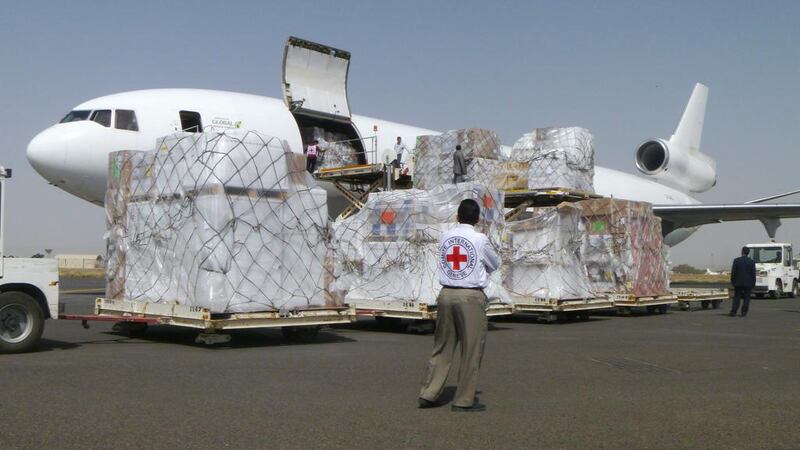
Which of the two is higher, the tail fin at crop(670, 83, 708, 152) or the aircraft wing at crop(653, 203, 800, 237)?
the tail fin at crop(670, 83, 708, 152)

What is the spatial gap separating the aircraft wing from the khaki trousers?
26318 millimetres

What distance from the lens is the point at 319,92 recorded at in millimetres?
20047

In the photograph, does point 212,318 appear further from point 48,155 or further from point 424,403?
point 48,155

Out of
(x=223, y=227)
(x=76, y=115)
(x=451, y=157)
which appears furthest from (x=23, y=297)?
(x=451, y=157)

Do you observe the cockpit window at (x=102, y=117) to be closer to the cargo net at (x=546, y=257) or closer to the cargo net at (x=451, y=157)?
the cargo net at (x=451, y=157)

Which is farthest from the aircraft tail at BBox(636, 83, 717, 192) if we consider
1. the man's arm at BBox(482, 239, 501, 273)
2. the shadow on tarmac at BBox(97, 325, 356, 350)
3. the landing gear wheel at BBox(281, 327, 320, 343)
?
the man's arm at BBox(482, 239, 501, 273)

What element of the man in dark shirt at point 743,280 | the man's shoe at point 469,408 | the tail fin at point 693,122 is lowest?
the man's shoe at point 469,408

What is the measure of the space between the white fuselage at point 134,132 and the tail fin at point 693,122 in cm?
2168

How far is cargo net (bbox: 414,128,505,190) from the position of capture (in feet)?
58.3

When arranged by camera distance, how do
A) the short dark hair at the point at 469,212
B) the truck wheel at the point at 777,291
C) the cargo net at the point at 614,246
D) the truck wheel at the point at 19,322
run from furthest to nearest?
1. the truck wheel at the point at 777,291
2. the cargo net at the point at 614,246
3. the truck wheel at the point at 19,322
4. the short dark hair at the point at 469,212

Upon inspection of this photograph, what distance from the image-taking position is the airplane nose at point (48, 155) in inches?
626

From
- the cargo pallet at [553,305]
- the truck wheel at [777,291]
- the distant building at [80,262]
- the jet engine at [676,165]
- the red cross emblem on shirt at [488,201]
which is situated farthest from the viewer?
the distant building at [80,262]

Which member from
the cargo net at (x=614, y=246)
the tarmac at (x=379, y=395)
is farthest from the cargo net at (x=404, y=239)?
the cargo net at (x=614, y=246)

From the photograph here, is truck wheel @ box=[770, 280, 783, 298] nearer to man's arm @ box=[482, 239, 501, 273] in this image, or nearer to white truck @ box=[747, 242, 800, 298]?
white truck @ box=[747, 242, 800, 298]
